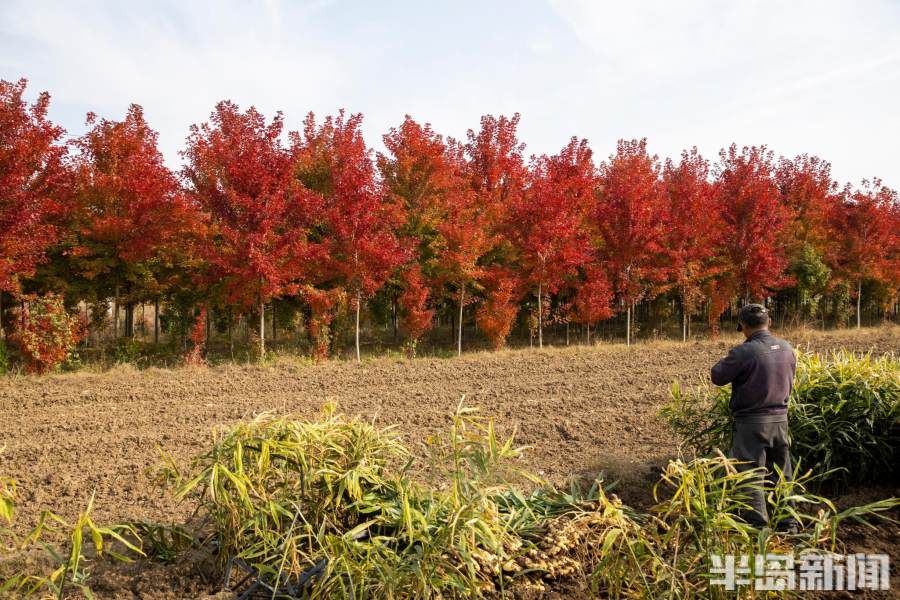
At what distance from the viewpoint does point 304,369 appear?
14.2m

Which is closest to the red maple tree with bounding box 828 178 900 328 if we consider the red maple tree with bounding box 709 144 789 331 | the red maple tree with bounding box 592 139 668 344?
the red maple tree with bounding box 709 144 789 331

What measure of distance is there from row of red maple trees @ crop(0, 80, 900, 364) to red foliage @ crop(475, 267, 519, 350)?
0.07 metres

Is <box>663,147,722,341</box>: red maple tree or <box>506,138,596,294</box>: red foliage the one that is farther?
<box>663,147,722,341</box>: red maple tree

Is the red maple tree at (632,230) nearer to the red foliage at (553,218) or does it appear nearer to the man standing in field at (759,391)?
the red foliage at (553,218)

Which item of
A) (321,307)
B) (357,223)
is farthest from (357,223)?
(321,307)

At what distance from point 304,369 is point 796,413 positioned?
11.0 m

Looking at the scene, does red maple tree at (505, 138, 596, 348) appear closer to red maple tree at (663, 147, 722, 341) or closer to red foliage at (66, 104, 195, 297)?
red maple tree at (663, 147, 722, 341)

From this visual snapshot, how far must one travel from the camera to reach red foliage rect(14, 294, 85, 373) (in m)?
13.2

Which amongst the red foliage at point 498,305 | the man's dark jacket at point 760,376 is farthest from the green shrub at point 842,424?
the red foliage at point 498,305

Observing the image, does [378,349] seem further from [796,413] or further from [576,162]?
[796,413]

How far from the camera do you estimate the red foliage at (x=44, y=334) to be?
13.2m

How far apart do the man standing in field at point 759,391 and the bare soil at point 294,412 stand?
39.0 inches

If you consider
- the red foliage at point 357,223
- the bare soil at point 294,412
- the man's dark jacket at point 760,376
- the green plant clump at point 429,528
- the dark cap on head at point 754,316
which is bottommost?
the bare soil at point 294,412

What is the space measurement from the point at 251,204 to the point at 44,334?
217 inches
